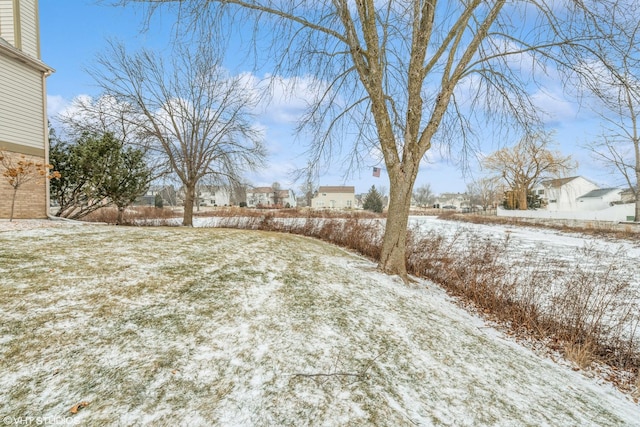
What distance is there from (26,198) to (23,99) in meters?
3.16

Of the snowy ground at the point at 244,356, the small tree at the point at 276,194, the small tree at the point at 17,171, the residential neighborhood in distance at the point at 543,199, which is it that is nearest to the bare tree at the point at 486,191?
the residential neighborhood in distance at the point at 543,199

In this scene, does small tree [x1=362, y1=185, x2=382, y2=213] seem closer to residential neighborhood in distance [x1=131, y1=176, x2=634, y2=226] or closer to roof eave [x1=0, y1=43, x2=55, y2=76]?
residential neighborhood in distance [x1=131, y1=176, x2=634, y2=226]

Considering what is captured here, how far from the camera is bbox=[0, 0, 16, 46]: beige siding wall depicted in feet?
30.2

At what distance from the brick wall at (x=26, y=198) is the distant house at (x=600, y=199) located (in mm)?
52361

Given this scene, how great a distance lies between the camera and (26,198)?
8.97 m

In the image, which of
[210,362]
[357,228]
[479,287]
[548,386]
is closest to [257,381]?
[210,362]

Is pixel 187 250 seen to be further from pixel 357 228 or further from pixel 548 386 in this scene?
pixel 357 228

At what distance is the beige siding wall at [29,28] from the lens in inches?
375

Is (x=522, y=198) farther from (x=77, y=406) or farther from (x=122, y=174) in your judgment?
(x=77, y=406)

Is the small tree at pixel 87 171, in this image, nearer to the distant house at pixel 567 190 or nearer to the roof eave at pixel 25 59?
the roof eave at pixel 25 59

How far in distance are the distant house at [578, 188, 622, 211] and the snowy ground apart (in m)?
47.0

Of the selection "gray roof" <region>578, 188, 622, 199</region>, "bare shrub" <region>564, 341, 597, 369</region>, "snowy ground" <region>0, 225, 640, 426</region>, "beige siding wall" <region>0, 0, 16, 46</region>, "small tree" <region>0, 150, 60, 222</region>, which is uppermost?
"beige siding wall" <region>0, 0, 16, 46</region>

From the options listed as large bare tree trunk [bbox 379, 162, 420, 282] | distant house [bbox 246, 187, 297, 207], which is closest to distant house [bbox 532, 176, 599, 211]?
large bare tree trunk [bbox 379, 162, 420, 282]

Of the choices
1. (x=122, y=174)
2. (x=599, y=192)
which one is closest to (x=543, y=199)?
(x=599, y=192)
